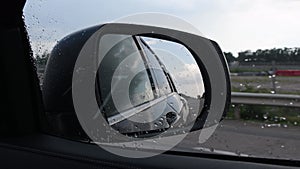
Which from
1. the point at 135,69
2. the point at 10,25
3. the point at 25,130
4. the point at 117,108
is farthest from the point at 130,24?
the point at 25,130

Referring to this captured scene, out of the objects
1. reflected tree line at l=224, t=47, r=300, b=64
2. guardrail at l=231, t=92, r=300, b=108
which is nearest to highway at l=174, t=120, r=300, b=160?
guardrail at l=231, t=92, r=300, b=108

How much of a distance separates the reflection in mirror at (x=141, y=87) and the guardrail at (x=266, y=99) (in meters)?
0.26

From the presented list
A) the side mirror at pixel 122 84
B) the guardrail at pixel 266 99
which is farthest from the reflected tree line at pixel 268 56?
the side mirror at pixel 122 84

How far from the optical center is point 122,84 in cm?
287

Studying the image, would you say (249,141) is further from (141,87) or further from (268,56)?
(141,87)

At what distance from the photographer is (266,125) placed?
250cm

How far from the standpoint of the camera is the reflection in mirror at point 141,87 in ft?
8.87

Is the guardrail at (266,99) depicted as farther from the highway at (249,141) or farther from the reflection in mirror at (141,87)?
the reflection in mirror at (141,87)

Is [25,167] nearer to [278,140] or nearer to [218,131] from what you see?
[218,131]

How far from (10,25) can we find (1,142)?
700mm

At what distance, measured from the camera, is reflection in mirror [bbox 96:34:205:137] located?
2.70 meters

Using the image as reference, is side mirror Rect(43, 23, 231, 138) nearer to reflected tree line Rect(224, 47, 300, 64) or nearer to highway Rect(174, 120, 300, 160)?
highway Rect(174, 120, 300, 160)

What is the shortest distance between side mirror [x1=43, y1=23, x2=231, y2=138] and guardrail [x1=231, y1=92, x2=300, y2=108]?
213 millimetres

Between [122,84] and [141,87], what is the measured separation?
150 millimetres
